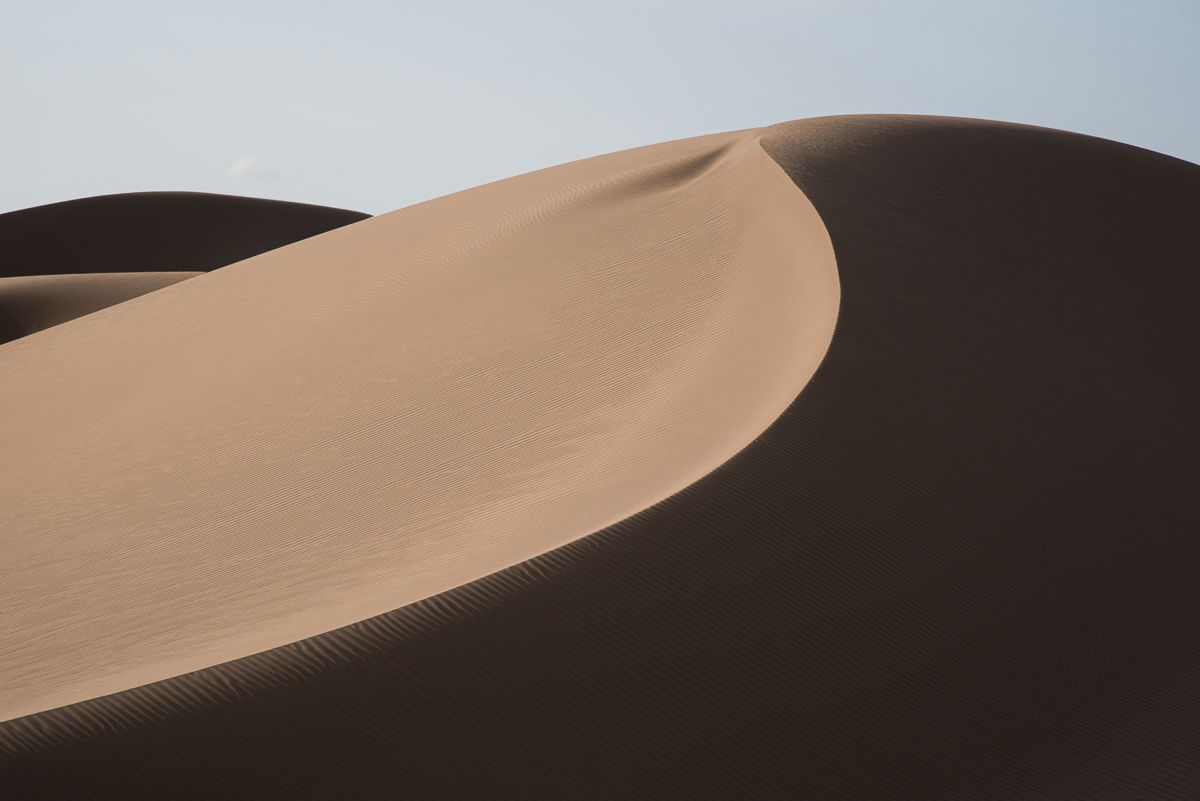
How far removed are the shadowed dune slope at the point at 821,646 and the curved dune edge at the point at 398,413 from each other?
224 mm

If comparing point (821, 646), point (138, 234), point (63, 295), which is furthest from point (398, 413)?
point (138, 234)

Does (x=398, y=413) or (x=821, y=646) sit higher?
(x=398, y=413)

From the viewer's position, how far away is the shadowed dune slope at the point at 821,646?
2.82 metres

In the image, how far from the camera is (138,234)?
2584cm

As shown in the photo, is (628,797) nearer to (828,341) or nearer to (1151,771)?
(1151,771)

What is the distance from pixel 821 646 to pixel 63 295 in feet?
58.9

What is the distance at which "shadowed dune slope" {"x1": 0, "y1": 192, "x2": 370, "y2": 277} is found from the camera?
25.1 m

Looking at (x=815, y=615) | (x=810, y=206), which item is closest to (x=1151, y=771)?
(x=815, y=615)

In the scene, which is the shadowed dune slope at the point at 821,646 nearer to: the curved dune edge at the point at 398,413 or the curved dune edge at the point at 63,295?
the curved dune edge at the point at 398,413

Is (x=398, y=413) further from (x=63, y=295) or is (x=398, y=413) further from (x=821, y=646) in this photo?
(x=63, y=295)

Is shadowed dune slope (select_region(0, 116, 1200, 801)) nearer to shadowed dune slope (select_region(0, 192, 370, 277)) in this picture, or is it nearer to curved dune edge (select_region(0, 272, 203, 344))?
curved dune edge (select_region(0, 272, 203, 344))

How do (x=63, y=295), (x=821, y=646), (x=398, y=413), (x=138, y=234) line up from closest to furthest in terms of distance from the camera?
(x=821, y=646)
(x=398, y=413)
(x=63, y=295)
(x=138, y=234)

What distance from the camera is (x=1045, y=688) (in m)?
3.47

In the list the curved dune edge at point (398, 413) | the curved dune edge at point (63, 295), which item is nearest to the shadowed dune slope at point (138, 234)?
the curved dune edge at point (63, 295)
